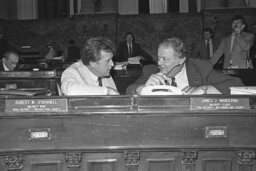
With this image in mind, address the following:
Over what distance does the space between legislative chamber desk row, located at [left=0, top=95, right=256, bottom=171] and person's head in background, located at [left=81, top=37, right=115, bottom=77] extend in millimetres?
1012

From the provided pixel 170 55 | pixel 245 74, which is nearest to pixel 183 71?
pixel 170 55

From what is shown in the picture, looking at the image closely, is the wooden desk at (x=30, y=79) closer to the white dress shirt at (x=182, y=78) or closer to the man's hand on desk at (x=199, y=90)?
the white dress shirt at (x=182, y=78)

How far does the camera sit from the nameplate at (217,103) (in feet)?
6.50

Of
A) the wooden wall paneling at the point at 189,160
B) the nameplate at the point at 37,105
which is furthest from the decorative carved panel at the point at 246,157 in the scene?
the nameplate at the point at 37,105

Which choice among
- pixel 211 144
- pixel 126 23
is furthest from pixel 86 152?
pixel 126 23

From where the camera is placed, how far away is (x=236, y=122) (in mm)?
Result: 1993

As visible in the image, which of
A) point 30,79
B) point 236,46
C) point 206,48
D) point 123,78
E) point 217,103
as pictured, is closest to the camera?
point 217,103

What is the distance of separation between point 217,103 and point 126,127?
47 centimetres

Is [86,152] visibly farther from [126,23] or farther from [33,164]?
[126,23]

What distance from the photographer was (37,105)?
1991 millimetres

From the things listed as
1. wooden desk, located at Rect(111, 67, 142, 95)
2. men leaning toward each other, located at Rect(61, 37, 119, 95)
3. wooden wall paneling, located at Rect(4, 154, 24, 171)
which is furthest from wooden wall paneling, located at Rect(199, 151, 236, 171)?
wooden desk, located at Rect(111, 67, 142, 95)

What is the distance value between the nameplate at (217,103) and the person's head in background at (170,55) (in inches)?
43.7

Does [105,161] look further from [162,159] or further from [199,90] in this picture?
[199,90]

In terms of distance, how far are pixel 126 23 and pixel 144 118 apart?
11.0m
